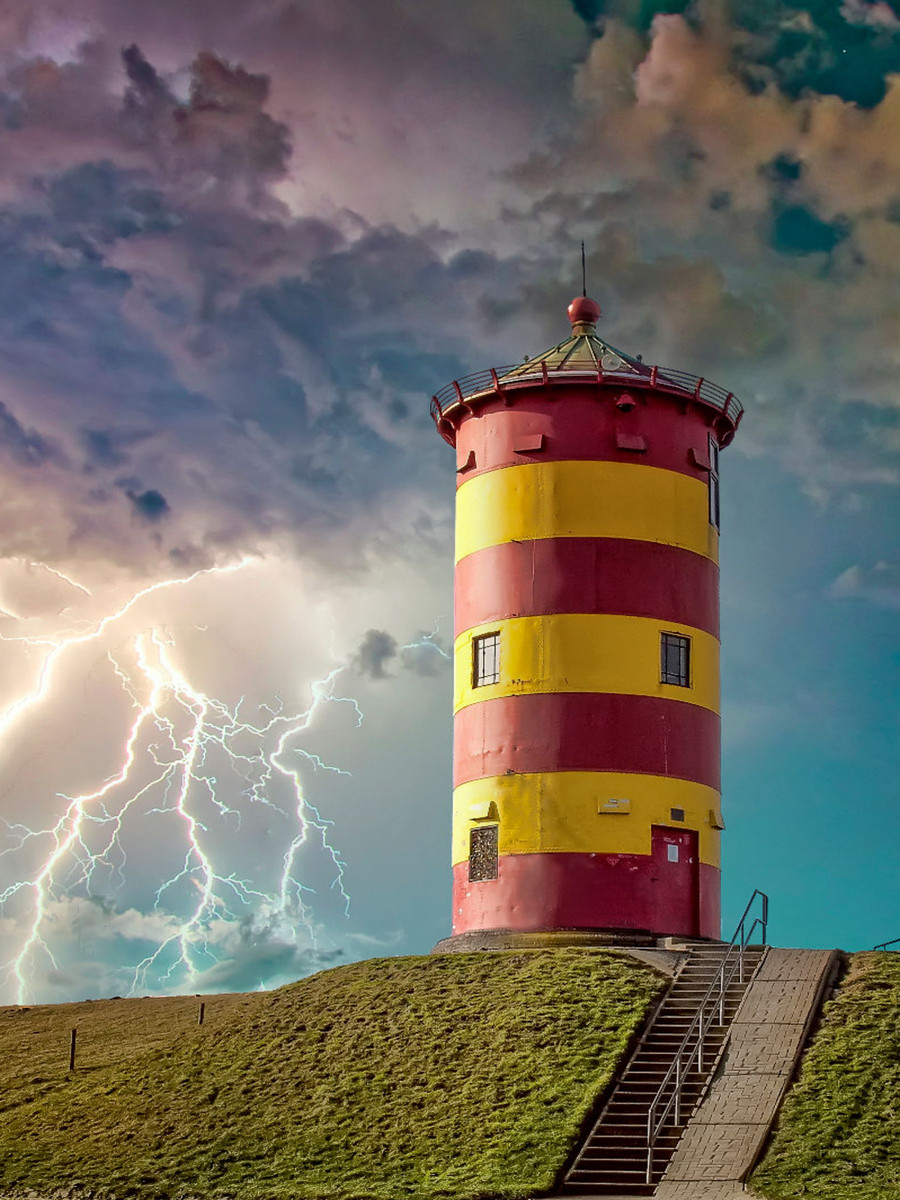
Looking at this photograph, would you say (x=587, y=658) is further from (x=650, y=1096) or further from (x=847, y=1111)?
Answer: (x=847, y=1111)

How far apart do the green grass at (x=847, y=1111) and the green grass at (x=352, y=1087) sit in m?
2.52

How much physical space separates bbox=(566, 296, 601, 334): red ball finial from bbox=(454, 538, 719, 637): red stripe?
5568 mm

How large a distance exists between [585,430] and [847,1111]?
13.4 metres

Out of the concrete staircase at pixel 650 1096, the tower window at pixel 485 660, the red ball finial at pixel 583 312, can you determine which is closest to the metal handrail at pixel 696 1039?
the concrete staircase at pixel 650 1096

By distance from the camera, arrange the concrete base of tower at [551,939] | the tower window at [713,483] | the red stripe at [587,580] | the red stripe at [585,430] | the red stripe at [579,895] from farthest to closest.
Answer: the tower window at [713,483] → the red stripe at [585,430] → the red stripe at [587,580] → the red stripe at [579,895] → the concrete base of tower at [551,939]

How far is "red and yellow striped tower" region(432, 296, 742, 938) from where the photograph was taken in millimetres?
27406

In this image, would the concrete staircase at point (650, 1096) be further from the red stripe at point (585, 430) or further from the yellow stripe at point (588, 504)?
→ the red stripe at point (585, 430)

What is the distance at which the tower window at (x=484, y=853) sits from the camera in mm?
27906

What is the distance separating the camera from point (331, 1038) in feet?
78.5

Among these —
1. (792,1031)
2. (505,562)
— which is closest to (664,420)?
(505,562)

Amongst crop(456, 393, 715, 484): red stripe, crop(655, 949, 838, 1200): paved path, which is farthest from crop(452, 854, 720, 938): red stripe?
crop(456, 393, 715, 484): red stripe

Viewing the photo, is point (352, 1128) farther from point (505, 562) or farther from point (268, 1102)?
point (505, 562)

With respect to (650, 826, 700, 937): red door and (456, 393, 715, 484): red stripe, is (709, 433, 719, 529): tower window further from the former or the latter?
(650, 826, 700, 937): red door

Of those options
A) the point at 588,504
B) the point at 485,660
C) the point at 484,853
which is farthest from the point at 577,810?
the point at 588,504
